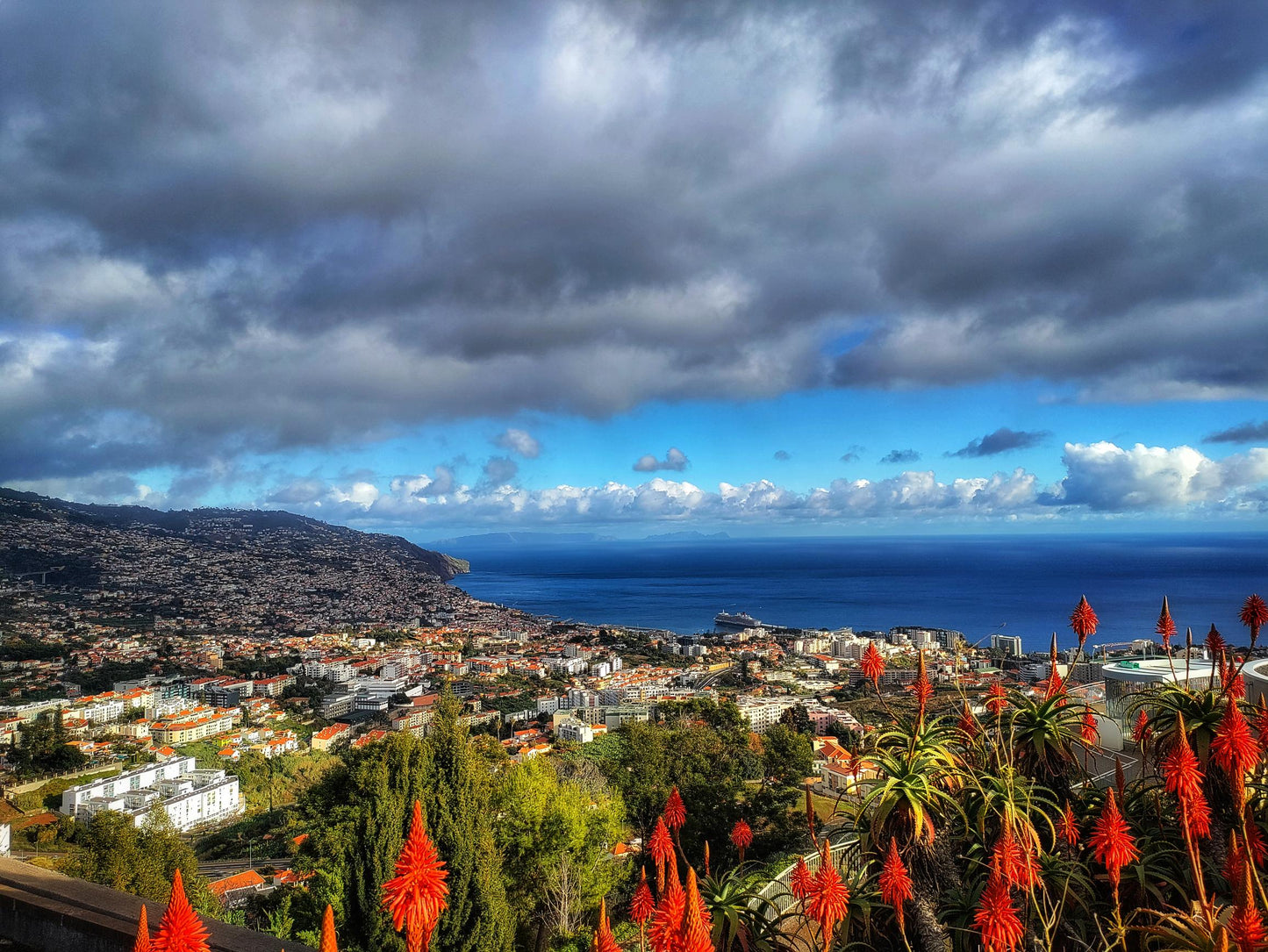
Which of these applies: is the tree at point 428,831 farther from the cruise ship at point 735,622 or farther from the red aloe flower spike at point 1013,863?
the cruise ship at point 735,622

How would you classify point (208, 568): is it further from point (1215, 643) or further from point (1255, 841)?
point (1255, 841)

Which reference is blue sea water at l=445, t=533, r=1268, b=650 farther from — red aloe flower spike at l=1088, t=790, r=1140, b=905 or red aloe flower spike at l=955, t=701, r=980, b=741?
red aloe flower spike at l=1088, t=790, r=1140, b=905

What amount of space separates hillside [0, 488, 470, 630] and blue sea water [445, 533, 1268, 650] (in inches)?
700

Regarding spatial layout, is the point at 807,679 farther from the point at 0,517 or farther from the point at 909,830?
the point at 0,517

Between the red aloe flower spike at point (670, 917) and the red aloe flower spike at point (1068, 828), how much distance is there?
204 centimetres

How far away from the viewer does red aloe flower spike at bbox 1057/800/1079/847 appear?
308 centimetres

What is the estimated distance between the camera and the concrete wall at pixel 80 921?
8.54 feet

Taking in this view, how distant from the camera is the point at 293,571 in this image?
3445 inches

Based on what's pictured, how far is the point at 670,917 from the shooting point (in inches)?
78.7

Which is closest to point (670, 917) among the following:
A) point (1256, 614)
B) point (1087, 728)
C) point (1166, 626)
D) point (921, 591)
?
point (1087, 728)

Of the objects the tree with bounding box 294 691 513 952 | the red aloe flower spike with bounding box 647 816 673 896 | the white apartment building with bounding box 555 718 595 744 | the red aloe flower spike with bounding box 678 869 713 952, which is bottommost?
the white apartment building with bounding box 555 718 595 744

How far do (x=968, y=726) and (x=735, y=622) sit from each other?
65.1m

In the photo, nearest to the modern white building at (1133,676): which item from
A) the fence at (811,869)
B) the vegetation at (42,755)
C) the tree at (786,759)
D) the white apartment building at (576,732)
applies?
the fence at (811,869)

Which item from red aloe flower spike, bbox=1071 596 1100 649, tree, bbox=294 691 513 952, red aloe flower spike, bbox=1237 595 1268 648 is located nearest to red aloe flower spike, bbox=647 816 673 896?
red aloe flower spike, bbox=1071 596 1100 649
